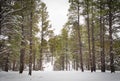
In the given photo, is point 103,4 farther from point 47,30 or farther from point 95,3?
point 47,30

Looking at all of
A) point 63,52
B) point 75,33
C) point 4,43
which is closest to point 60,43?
point 63,52

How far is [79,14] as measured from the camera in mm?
28016

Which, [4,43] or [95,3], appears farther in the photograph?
[95,3]

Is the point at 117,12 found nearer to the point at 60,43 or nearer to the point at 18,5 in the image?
the point at 18,5

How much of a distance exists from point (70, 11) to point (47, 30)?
8.21m

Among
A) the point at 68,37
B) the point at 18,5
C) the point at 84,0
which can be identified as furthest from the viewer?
the point at 68,37

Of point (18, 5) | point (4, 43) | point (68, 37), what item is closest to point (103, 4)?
point (18, 5)

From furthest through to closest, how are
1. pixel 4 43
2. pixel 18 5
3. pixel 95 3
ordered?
pixel 95 3, pixel 18 5, pixel 4 43

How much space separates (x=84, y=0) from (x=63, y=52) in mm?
19992

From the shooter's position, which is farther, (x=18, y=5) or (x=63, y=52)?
(x=63, y=52)

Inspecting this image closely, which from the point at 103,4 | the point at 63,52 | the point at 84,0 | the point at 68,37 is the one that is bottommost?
the point at 63,52

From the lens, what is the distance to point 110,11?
20828 mm

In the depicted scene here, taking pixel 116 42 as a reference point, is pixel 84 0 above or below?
above

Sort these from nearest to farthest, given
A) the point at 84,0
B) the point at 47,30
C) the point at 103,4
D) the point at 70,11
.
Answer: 1. the point at 103,4
2. the point at 84,0
3. the point at 70,11
4. the point at 47,30
